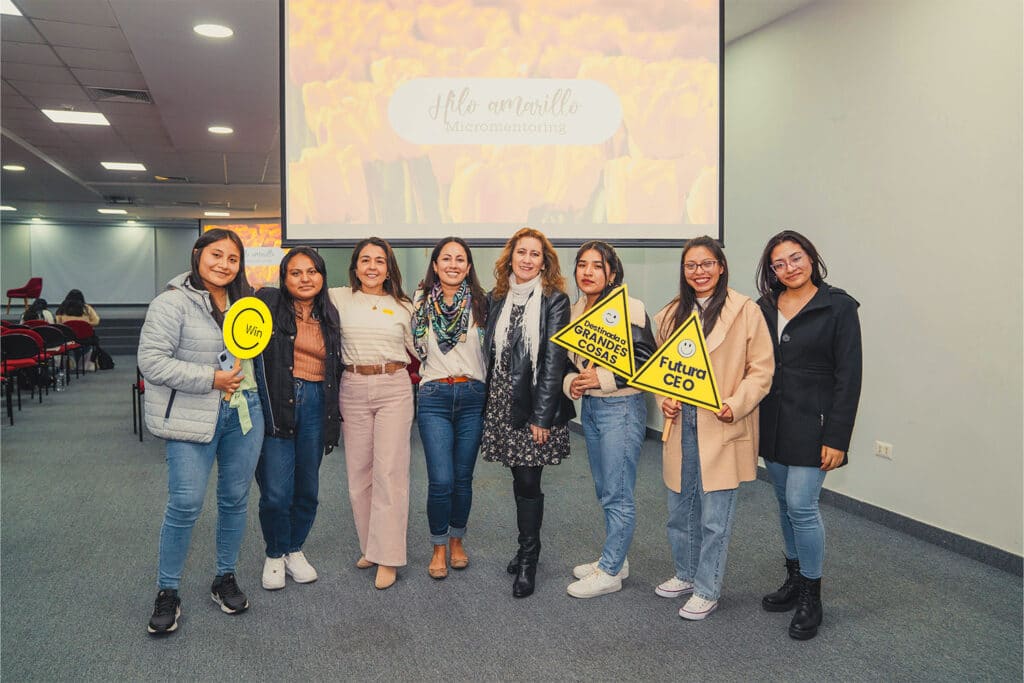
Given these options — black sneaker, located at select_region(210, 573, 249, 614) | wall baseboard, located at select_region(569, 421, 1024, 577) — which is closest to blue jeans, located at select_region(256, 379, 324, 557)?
black sneaker, located at select_region(210, 573, 249, 614)

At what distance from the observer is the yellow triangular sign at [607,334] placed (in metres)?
2.65

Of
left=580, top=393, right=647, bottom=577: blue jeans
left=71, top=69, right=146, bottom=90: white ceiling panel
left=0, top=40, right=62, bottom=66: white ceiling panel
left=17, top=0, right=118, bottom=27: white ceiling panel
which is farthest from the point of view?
left=71, top=69, right=146, bottom=90: white ceiling panel

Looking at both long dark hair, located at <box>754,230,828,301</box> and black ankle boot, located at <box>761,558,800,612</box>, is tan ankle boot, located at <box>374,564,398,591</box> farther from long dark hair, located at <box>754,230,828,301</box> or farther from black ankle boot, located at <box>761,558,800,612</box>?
long dark hair, located at <box>754,230,828,301</box>

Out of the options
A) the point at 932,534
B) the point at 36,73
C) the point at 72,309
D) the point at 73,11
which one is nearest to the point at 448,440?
the point at 932,534

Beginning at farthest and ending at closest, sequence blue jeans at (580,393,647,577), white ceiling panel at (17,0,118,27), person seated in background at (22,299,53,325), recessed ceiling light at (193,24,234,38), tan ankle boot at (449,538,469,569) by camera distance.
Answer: person seated in background at (22,299,53,325) → recessed ceiling light at (193,24,234,38) → white ceiling panel at (17,0,118,27) → tan ankle boot at (449,538,469,569) → blue jeans at (580,393,647,577)

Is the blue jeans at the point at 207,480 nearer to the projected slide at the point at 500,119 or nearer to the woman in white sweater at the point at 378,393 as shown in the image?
the woman in white sweater at the point at 378,393

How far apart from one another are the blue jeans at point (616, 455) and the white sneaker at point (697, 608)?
0.31 m

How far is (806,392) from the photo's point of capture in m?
2.53

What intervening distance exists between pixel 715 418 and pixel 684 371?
9.0 inches

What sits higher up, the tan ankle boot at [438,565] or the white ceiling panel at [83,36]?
the white ceiling panel at [83,36]

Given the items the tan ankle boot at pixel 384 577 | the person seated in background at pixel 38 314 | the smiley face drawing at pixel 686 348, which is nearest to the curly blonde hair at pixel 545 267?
the smiley face drawing at pixel 686 348

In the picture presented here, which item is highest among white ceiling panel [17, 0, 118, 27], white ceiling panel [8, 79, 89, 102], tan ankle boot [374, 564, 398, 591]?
white ceiling panel [8, 79, 89, 102]

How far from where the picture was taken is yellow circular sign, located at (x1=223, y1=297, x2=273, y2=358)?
250 cm

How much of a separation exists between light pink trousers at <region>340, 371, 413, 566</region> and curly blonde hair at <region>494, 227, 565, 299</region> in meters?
0.57
